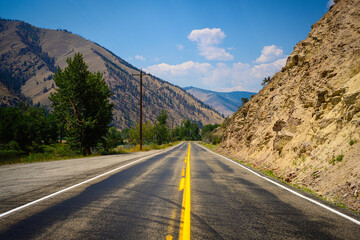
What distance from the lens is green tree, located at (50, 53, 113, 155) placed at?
20.6 metres

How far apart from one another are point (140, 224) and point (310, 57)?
62.6ft

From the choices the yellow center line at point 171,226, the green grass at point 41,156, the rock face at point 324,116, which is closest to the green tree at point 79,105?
the green grass at point 41,156

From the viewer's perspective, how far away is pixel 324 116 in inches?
426

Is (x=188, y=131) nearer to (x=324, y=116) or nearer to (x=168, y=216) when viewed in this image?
(x=324, y=116)

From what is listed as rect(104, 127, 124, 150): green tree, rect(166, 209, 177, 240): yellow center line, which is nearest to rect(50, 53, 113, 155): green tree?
rect(104, 127, 124, 150): green tree

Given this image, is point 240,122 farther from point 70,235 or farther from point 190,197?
point 70,235

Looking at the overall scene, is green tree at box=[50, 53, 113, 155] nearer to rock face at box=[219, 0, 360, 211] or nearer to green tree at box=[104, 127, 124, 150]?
green tree at box=[104, 127, 124, 150]

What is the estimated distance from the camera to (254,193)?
5.89m

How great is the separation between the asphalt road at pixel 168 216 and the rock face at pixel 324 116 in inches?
82.7

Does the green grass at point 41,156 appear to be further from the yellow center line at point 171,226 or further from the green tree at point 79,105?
the yellow center line at point 171,226

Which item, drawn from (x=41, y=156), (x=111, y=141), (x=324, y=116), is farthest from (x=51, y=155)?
(x=324, y=116)

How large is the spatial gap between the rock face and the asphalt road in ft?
6.90

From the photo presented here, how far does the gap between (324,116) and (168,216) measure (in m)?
11.0

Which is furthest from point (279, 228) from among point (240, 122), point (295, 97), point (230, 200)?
point (240, 122)
